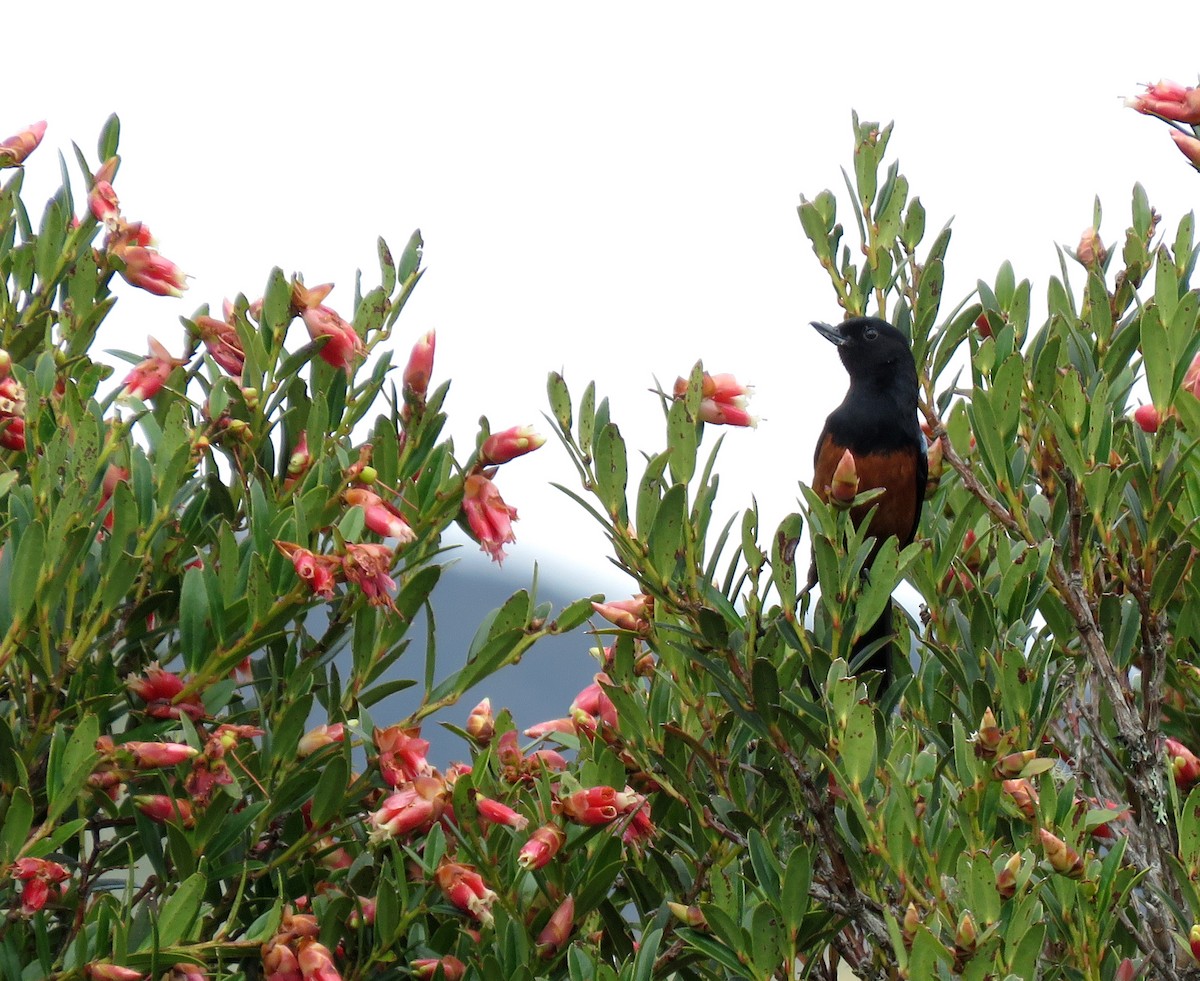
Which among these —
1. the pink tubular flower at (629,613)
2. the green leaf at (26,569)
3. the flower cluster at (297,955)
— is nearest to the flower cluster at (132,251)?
the green leaf at (26,569)

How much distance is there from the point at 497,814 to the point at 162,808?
1.78 feet

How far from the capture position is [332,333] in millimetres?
2590

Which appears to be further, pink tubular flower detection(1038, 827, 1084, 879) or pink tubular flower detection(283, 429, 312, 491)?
pink tubular flower detection(283, 429, 312, 491)

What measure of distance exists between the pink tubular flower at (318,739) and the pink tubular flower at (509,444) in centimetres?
54

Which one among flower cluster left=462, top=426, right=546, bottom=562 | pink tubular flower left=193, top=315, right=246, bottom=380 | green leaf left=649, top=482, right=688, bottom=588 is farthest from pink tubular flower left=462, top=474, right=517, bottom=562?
pink tubular flower left=193, top=315, right=246, bottom=380

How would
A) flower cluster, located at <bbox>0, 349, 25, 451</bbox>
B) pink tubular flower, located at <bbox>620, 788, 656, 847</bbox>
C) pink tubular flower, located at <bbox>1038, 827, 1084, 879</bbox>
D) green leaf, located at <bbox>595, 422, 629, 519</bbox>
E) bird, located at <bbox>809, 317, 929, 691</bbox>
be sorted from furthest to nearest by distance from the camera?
bird, located at <bbox>809, 317, 929, 691</bbox> < flower cluster, located at <bbox>0, 349, 25, 451</bbox> < pink tubular flower, located at <bbox>620, 788, 656, 847</bbox> < green leaf, located at <bbox>595, 422, 629, 519</bbox> < pink tubular flower, located at <bbox>1038, 827, 1084, 879</bbox>

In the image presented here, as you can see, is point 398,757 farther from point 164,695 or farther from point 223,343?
point 223,343

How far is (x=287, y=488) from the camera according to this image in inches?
101

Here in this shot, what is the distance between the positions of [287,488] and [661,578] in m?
0.76

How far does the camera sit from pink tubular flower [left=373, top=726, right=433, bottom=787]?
2.30 m

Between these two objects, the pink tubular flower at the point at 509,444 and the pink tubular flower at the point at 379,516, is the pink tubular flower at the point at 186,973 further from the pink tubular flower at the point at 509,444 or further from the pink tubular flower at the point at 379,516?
the pink tubular flower at the point at 509,444

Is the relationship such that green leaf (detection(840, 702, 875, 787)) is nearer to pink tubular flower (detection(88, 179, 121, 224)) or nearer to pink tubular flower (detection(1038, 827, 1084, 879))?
pink tubular flower (detection(1038, 827, 1084, 879))

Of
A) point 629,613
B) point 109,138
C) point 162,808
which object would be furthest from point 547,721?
point 109,138

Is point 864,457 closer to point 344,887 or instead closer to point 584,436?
point 584,436
